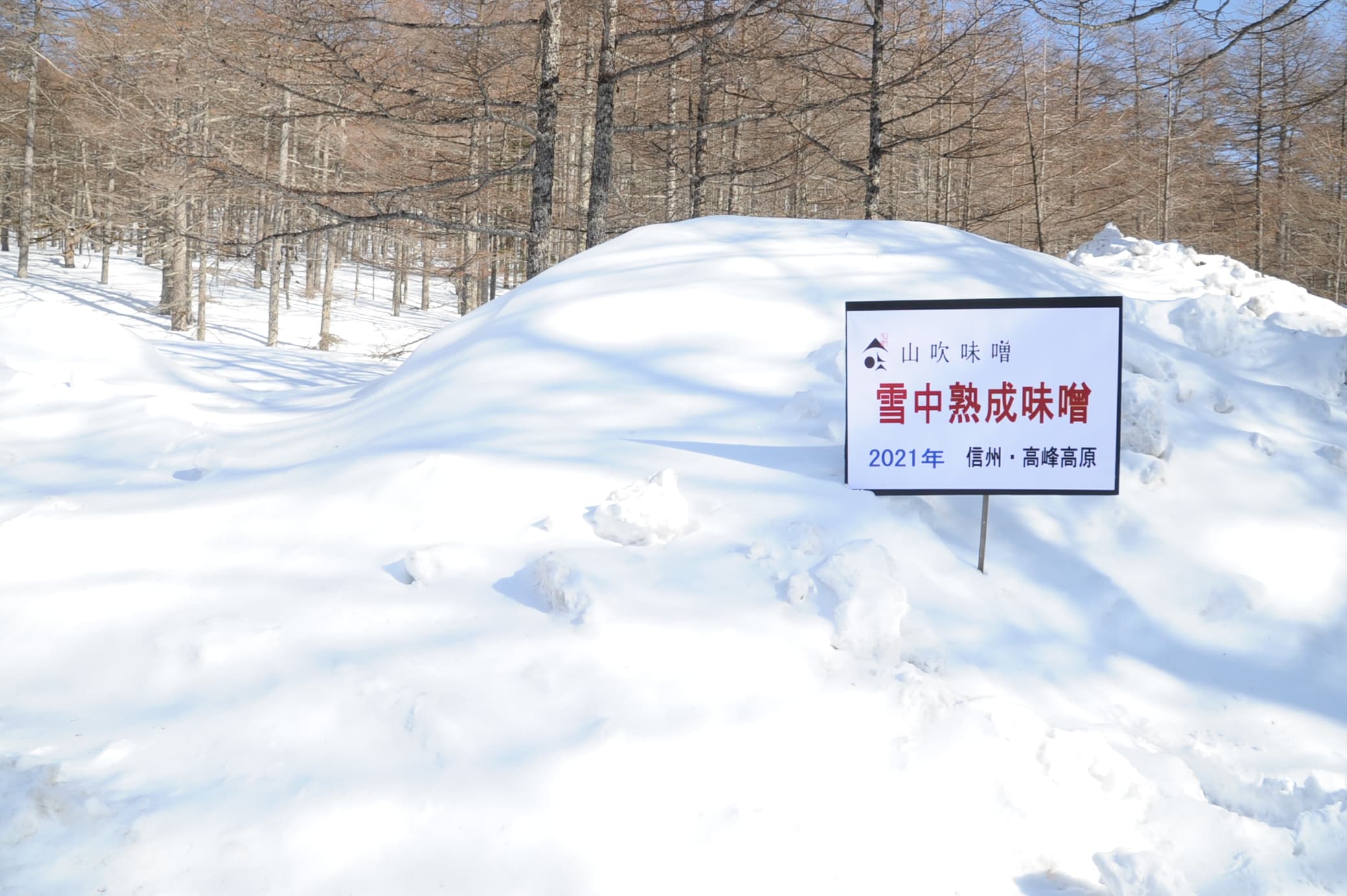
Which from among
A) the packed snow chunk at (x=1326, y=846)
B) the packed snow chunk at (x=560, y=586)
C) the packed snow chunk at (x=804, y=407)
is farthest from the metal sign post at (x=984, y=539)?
the packed snow chunk at (x=560, y=586)

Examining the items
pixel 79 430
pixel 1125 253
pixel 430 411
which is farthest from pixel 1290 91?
pixel 79 430

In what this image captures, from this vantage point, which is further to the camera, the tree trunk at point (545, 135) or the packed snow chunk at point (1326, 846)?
the tree trunk at point (545, 135)

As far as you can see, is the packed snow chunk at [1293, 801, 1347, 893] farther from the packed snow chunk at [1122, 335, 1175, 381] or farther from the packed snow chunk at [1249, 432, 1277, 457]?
the packed snow chunk at [1122, 335, 1175, 381]

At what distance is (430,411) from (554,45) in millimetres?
5462

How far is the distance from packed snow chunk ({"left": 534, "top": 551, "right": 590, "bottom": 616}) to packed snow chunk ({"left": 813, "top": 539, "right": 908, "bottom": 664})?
A: 2.80 feet

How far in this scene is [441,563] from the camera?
319 centimetres

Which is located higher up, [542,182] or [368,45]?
[368,45]

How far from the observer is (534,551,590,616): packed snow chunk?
2891 mm

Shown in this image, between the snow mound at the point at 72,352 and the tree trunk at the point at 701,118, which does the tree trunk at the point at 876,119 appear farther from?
the snow mound at the point at 72,352

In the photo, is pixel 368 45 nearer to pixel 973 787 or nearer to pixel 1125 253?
pixel 973 787

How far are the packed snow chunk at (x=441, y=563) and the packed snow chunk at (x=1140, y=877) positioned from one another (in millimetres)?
2228

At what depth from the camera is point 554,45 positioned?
8.38 m

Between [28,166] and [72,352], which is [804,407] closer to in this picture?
[72,352]

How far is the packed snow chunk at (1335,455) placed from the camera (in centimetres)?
434
